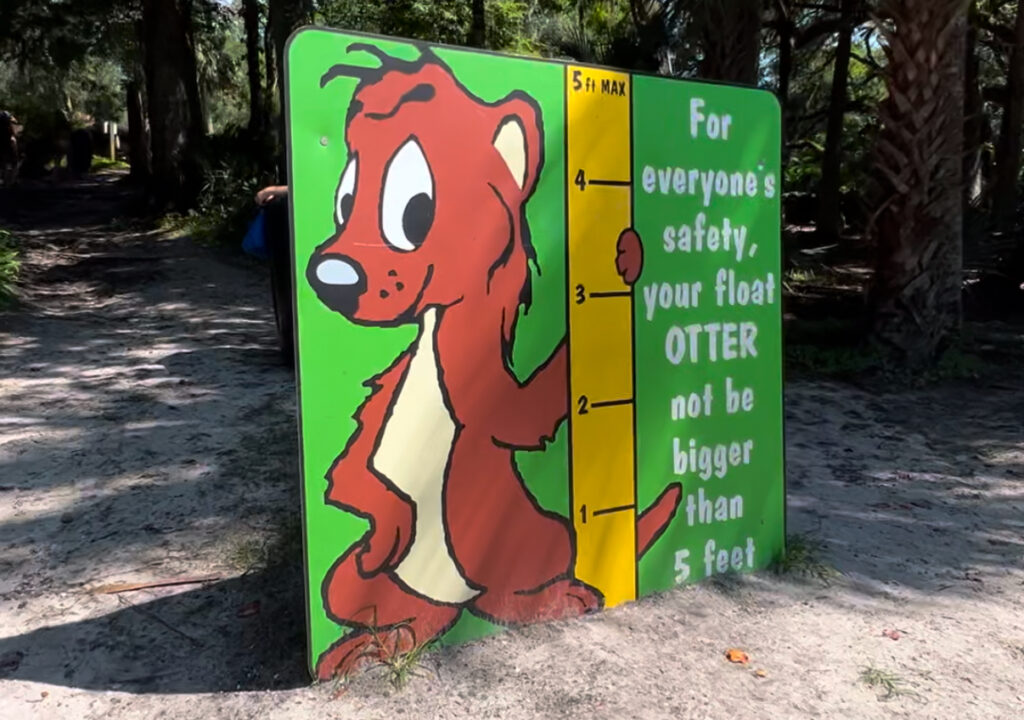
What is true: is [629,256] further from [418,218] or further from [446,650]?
[446,650]

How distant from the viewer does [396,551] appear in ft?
9.51

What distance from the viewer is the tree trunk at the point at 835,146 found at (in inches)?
634

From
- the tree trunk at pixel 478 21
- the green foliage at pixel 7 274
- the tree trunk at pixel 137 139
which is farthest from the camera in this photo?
the tree trunk at pixel 137 139

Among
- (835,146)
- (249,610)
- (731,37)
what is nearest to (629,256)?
(249,610)

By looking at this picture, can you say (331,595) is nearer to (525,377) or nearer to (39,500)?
(525,377)

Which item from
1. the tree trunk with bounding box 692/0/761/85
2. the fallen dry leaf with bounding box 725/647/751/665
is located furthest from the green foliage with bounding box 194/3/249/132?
the fallen dry leaf with bounding box 725/647/751/665

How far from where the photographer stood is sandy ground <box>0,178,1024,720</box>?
9.56 feet

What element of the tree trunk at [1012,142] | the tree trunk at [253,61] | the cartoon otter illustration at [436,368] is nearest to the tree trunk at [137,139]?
the tree trunk at [253,61]

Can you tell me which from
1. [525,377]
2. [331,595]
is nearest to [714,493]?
[525,377]

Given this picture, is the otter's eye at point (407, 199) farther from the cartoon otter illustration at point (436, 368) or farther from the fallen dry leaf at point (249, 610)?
the fallen dry leaf at point (249, 610)

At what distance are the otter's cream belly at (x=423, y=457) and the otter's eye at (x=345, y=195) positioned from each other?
1.36 feet

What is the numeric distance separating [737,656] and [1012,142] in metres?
14.6

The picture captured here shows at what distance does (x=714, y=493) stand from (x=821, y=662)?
2.53ft

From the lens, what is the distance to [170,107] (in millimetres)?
14414
